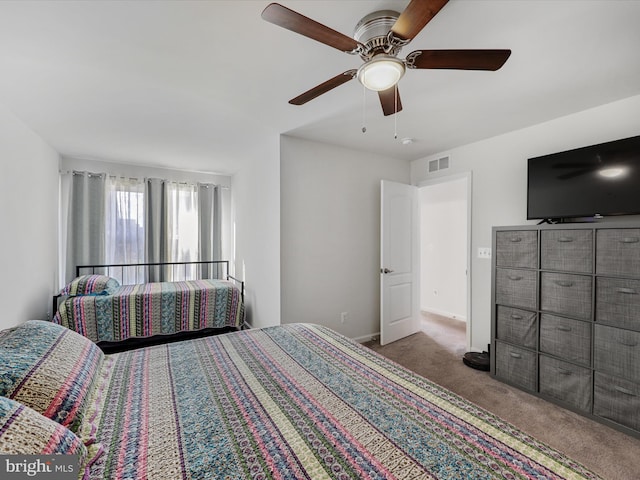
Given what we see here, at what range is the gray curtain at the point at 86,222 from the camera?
4.11 m

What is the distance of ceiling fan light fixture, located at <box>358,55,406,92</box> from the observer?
1.37 m

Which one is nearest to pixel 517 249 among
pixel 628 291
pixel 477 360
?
pixel 628 291

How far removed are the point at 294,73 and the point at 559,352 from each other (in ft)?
9.69

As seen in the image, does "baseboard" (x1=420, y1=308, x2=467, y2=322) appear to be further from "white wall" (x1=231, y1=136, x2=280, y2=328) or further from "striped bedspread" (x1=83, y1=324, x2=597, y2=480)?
"striped bedspread" (x1=83, y1=324, x2=597, y2=480)

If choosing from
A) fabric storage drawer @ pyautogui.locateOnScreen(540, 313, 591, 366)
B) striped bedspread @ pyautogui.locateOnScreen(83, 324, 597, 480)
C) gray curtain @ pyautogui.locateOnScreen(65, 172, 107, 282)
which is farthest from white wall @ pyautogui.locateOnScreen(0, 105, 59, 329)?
fabric storage drawer @ pyautogui.locateOnScreen(540, 313, 591, 366)

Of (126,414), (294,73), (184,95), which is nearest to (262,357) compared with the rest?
(126,414)

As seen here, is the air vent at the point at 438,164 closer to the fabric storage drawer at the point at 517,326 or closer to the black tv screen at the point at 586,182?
the black tv screen at the point at 586,182

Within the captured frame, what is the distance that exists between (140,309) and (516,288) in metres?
3.95

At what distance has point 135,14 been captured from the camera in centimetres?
144

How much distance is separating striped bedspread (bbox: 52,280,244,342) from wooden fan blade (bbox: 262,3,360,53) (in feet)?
10.6

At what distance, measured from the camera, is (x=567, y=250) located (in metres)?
2.30

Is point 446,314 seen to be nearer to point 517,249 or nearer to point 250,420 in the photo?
point 517,249

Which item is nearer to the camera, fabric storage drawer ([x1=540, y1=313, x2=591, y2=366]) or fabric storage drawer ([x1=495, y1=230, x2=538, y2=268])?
fabric storage drawer ([x1=540, y1=313, x2=591, y2=366])

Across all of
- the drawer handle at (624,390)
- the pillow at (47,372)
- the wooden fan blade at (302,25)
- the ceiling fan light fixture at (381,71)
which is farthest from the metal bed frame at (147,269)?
the drawer handle at (624,390)
